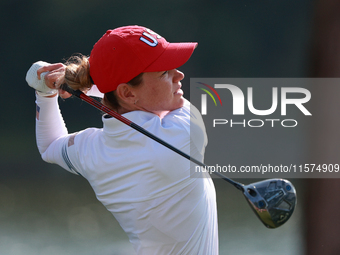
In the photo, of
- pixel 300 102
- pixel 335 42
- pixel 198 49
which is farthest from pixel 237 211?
pixel 335 42

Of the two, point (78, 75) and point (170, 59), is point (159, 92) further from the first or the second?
point (78, 75)

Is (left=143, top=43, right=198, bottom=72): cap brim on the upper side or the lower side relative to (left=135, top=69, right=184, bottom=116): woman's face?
upper

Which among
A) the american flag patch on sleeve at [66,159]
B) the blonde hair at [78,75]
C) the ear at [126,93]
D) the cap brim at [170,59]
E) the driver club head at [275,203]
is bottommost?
the driver club head at [275,203]

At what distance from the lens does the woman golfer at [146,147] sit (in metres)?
0.93

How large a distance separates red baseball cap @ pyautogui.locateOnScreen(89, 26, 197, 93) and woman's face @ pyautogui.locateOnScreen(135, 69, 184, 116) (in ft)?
0.10

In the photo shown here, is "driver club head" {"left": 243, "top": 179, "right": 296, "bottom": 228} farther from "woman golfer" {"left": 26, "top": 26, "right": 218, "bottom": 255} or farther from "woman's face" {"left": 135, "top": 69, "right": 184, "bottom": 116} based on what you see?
"woman's face" {"left": 135, "top": 69, "right": 184, "bottom": 116}

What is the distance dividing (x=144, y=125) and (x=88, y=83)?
21cm

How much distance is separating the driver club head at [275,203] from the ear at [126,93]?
0.38 m

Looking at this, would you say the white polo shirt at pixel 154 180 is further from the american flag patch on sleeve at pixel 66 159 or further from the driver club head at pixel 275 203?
the driver club head at pixel 275 203

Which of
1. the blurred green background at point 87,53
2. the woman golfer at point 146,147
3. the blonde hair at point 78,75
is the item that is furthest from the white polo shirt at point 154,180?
the blurred green background at point 87,53

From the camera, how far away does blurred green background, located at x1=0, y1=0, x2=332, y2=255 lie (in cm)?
233

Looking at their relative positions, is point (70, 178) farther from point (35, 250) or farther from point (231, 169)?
point (231, 169)

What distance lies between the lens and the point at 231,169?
2314 mm

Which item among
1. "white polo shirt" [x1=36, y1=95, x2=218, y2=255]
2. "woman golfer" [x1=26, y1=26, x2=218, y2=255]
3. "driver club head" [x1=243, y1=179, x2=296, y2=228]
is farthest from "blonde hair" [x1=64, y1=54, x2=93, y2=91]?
"driver club head" [x1=243, y1=179, x2=296, y2=228]
